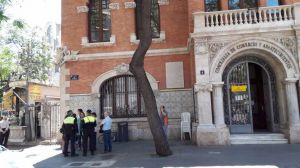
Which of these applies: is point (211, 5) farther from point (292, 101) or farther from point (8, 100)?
point (8, 100)

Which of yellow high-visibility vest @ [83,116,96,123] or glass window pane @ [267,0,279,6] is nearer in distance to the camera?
yellow high-visibility vest @ [83,116,96,123]

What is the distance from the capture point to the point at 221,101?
14.2m

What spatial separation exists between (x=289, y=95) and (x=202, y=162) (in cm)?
592

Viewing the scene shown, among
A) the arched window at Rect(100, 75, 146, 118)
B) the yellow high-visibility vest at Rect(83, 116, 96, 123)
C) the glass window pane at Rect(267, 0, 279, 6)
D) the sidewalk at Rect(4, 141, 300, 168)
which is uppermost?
the glass window pane at Rect(267, 0, 279, 6)

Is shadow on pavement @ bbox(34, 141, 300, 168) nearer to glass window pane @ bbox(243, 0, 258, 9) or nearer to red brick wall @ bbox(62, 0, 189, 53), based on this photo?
red brick wall @ bbox(62, 0, 189, 53)

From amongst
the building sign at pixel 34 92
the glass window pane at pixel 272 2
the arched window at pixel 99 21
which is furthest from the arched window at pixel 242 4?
the building sign at pixel 34 92

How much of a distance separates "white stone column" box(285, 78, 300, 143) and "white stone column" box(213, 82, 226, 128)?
9.19 feet

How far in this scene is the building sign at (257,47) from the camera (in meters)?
13.9

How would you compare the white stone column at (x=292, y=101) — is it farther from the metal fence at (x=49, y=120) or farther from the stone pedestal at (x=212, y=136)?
the metal fence at (x=49, y=120)

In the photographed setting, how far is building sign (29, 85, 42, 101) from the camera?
21000mm

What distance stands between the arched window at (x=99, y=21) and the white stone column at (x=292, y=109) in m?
9.89

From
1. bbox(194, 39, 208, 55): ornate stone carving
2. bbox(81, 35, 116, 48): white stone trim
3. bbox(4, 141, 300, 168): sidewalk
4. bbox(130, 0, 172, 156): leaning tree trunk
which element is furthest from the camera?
bbox(81, 35, 116, 48): white stone trim

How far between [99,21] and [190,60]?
5.87m

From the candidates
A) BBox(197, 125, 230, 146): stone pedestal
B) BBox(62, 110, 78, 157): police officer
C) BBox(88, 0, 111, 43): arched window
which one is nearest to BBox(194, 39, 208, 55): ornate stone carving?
BBox(197, 125, 230, 146): stone pedestal
